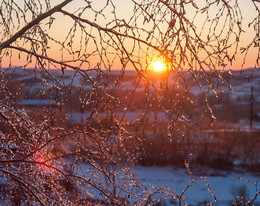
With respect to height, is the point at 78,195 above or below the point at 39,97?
below

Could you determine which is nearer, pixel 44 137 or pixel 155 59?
pixel 155 59

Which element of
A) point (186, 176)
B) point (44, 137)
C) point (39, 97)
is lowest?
point (186, 176)

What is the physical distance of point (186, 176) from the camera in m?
17.6

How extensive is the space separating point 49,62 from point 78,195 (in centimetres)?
128

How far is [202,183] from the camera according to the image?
16.2m

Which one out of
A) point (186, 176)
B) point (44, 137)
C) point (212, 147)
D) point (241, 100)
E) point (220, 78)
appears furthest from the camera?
point (241, 100)

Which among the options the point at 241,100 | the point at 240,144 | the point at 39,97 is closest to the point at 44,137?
the point at 39,97

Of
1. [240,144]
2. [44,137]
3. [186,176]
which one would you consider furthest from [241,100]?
[44,137]

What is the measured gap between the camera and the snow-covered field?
13.7 metres

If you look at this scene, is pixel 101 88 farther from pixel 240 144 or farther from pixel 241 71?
pixel 240 144

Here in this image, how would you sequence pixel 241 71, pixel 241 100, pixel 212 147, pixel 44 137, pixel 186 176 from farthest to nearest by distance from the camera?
1. pixel 241 100
2. pixel 212 147
3. pixel 186 176
4. pixel 44 137
5. pixel 241 71

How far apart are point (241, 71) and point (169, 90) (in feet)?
1.66

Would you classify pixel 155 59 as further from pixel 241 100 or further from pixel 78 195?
pixel 241 100

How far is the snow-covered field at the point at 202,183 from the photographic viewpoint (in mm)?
13734
